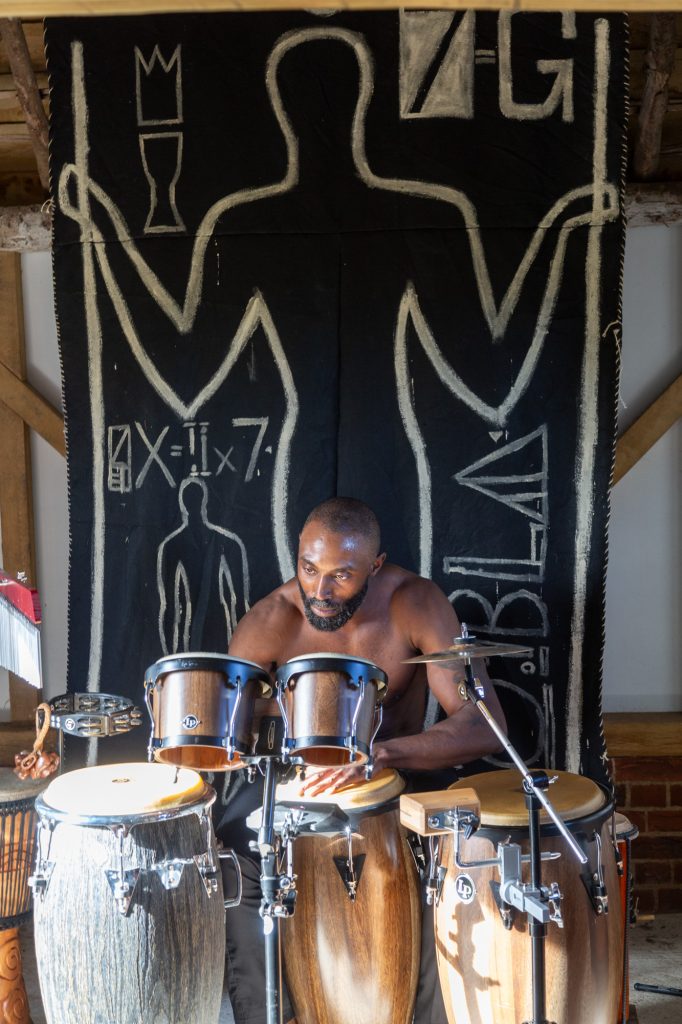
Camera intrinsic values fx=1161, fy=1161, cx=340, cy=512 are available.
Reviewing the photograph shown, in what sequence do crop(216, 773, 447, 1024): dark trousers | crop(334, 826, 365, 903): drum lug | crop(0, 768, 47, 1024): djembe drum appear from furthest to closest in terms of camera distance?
crop(0, 768, 47, 1024): djembe drum < crop(216, 773, 447, 1024): dark trousers < crop(334, 826, 365, 903): drum lug

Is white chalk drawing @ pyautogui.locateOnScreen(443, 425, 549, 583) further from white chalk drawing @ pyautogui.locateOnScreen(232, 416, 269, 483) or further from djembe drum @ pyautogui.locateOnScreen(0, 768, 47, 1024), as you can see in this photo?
djembe drum @ pyautogui.locateOnScreen(0, 768, 47, 1024)

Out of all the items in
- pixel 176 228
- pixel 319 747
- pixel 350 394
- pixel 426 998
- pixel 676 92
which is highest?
pixel 676 92

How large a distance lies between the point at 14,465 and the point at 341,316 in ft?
5.25

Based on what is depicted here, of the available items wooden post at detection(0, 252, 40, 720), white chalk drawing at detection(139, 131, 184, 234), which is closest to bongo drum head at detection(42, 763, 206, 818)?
wooden post at detection(0, 252, 40, 720)

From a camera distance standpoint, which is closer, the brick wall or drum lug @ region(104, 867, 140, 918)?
drum lug @ region(104, 867, 140, 918)

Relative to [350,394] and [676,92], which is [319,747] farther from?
[676,92]

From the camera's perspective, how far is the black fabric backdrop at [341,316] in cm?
421

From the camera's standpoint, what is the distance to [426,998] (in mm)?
3469

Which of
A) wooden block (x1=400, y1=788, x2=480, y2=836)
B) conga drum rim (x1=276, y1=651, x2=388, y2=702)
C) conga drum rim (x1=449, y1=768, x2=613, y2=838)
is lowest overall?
conga drum rim (x1=449, y1=768, x2=613, y2=838)

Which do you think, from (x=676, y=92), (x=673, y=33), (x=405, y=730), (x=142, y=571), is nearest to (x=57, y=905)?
(x=405, y=730)

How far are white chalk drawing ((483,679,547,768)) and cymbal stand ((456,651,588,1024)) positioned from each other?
1383mm

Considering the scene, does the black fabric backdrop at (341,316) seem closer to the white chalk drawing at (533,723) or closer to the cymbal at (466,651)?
the white chalk drawing at (533,723)

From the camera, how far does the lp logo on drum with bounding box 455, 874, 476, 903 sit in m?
2.96

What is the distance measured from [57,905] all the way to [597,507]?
2.30 meters
